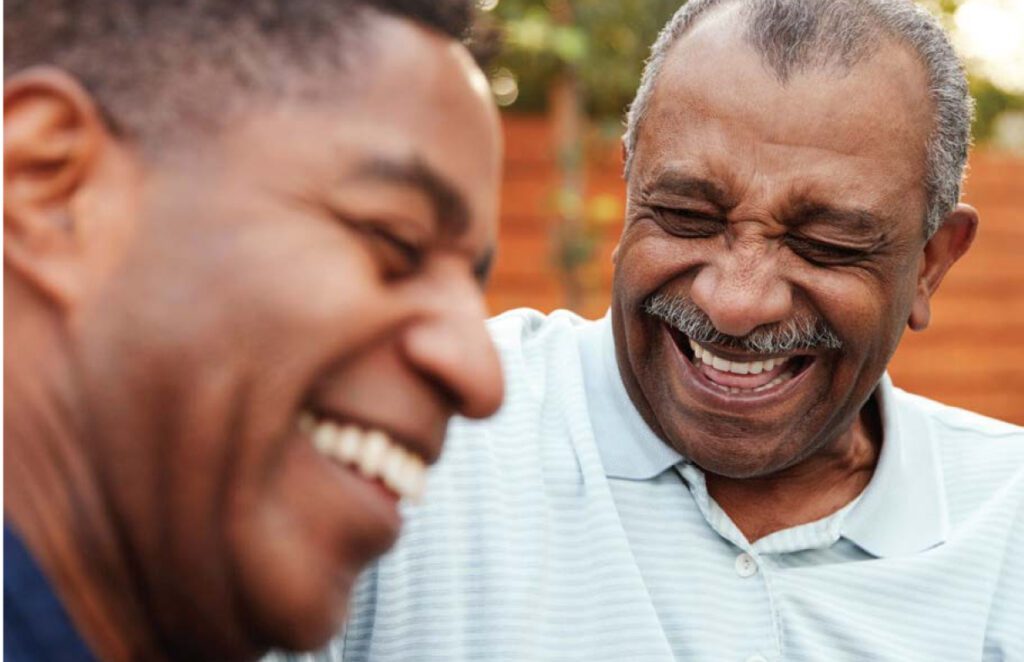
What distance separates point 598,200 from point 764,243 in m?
4.47

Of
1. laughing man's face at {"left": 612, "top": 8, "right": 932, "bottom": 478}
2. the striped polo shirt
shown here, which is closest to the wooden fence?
the striped polo shirt

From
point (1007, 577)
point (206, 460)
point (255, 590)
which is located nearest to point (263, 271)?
point (206, 460)

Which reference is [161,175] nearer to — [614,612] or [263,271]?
[263,271]

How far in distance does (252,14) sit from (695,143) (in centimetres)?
128

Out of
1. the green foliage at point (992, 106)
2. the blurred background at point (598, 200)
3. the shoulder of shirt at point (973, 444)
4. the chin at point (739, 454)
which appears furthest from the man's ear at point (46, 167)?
the green foliage at point (992, 106)

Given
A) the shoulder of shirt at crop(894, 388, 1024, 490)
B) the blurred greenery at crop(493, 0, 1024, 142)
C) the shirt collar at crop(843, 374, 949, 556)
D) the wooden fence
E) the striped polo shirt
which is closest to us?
the striped polo shirt

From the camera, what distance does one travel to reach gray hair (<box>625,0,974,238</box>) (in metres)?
2.29

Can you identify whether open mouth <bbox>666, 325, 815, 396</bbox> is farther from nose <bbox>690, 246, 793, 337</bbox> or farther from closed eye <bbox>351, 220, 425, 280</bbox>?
closed eye <bbox>351, 220, 425, 280</bbox>

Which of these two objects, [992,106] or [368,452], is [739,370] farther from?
[992,106]

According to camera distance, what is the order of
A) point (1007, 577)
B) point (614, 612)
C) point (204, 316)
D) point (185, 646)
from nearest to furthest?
1. point (204, 316)
2. point (185, 646)
3. point (614, 612)
4. point (1007, 577)

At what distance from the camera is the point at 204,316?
1.08 m

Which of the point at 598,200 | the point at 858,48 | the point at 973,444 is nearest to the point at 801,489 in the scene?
the point at 973,444

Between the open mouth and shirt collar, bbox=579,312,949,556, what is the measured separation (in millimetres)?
174

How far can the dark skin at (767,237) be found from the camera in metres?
2.26
